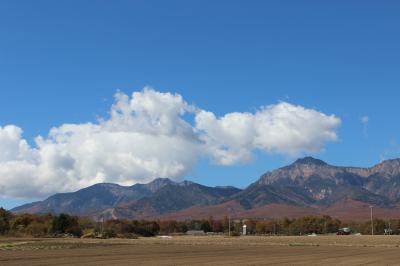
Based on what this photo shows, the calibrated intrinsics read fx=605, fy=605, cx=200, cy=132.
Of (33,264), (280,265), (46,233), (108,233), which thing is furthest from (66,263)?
(46,233)

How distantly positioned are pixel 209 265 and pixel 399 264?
1669cm

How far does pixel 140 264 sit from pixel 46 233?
152963mm

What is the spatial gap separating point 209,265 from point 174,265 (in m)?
3.04

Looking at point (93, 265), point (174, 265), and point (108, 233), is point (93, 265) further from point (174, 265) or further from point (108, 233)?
point (108, 233)

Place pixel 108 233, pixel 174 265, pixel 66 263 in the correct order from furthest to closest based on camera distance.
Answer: pixel 108 233 → pixel 66 263 → pixel 174 265

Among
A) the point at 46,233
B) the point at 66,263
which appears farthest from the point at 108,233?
the point at 66,263

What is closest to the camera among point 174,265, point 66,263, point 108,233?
point 174,265

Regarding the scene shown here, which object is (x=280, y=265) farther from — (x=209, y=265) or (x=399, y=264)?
(x=399, y=264)

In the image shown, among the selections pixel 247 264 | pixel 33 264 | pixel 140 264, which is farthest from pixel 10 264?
pixel 247 264

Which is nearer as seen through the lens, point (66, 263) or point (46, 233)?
point (66, 263)

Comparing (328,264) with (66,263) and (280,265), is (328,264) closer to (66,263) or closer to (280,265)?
(280,265)

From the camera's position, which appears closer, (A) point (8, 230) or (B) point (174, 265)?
(B) point (174, 265)

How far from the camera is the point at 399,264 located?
53062mm

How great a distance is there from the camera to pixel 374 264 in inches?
2128
